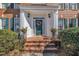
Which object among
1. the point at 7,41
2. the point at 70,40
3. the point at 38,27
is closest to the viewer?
the point at 70,40

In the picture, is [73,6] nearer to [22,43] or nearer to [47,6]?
[47,6]

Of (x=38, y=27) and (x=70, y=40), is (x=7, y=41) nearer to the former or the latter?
(x=38, y=27)

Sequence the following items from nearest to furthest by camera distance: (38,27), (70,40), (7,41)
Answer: (70,40) → (7,41) → (38,27)

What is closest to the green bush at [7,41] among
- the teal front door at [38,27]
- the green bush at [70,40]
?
the teal front door at [38,27]

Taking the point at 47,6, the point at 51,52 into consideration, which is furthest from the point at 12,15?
the point at 51,52

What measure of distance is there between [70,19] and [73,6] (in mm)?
452

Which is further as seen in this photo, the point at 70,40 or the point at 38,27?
the point at 38,27

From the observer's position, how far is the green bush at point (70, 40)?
29.5 ft

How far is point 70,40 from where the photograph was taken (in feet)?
30.0

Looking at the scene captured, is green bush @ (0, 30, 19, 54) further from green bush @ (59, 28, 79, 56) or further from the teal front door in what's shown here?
green bush @ (59, 28, 79, 56)

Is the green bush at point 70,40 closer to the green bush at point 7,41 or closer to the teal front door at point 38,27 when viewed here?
the teal front door at point 38,27

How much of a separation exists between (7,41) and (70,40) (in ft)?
6.72

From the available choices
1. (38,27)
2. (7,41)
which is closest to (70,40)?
(38,27)

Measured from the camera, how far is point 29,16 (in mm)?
9750
